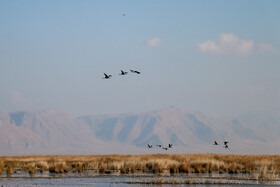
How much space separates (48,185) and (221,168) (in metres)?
22.5

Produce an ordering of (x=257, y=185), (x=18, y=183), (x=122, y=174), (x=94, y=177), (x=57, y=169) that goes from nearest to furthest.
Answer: (x=257, y=185) < (x=18, y=183) < (x=94, y=177) < (x=122, y=174) < (x=57, y=169)

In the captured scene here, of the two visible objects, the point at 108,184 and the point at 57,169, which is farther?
the point at 57,169

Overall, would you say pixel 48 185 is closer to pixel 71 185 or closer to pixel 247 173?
pixel 71 185

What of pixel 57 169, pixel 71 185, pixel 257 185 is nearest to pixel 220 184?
pixel 257 185

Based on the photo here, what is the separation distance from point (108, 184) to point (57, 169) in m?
14.9

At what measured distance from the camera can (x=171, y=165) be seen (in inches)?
2313

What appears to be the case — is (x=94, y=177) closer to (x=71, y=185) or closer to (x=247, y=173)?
(x=71, y=185)

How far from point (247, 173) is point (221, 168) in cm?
494

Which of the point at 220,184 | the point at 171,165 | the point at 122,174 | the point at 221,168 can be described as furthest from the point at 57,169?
the point at 220,184

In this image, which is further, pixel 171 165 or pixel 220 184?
pixel 171 165

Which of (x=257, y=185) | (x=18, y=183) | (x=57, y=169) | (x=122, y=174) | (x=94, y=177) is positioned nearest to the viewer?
(x=257, y=185)

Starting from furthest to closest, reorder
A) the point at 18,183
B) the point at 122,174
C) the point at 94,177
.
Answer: the point at 122,174 < the point at 94,177 < the point at 18,183

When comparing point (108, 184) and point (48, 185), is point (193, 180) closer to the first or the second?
point (108, 184)

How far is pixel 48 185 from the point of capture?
43719mm
